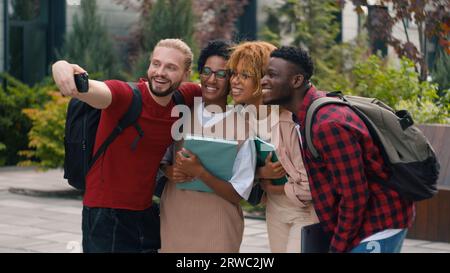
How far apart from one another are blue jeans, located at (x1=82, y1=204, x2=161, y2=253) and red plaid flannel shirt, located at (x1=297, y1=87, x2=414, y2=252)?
1.18 m

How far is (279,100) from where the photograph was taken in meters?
4.20

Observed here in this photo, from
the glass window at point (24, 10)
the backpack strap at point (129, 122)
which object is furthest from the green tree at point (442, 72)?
the backpack strap at point (129, 122)

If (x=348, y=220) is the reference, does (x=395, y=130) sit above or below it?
above

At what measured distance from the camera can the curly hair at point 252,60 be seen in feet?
15.4

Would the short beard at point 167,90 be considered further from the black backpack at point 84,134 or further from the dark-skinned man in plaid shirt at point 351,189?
the dark-skinned man in plaid shirt at point 351,189

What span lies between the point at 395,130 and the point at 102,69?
40.3 feet

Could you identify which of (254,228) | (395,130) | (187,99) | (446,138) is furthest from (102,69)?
(395,130)

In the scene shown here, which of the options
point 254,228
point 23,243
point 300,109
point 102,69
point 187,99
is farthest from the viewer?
point 102,69

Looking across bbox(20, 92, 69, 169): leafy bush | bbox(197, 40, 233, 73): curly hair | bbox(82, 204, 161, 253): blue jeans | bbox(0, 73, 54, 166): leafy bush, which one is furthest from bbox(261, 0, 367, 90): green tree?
bbox(82, 204, 161, 253): blue jeans

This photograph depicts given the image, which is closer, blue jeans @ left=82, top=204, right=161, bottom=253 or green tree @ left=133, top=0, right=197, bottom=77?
blue jeans @ left=82, top=204, right=161, bottom=253

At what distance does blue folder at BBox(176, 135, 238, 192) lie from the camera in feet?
15.2

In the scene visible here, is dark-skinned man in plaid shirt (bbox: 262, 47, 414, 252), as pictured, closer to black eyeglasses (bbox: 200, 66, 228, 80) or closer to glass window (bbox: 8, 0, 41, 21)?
black eyeglasses (bbox: 200, 66, 228, 80)

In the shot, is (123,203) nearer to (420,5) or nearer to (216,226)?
(216,226)

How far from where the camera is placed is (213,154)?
184 inches
